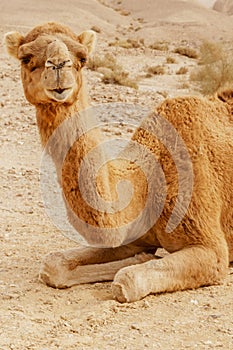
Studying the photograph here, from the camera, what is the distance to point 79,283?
18.8ft

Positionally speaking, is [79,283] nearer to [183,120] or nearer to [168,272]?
[168,272]

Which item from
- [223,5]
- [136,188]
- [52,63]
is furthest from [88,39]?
[223,5]

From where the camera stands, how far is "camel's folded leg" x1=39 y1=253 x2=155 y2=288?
566 cm

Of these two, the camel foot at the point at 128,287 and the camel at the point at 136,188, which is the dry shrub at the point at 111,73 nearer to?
the camel at the point at 136,188

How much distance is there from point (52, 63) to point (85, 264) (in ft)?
5.56

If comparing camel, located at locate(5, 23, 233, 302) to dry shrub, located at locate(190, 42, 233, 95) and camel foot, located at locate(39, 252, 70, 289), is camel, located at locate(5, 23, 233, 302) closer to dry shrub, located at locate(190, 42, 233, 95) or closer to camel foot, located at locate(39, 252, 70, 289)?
camel foot, located at locate(39, 252, 70, 289)

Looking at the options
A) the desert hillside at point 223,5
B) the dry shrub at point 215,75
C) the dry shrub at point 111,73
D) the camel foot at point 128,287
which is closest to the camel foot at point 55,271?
the camel foot at point 128,287

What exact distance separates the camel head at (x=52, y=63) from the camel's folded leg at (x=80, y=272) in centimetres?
133

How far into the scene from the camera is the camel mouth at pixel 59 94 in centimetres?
510

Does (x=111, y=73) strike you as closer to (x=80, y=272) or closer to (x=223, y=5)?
(x=80, y=272)

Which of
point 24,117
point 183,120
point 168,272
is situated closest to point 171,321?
point 168,272

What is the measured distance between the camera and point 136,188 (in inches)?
220

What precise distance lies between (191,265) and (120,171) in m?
0.91

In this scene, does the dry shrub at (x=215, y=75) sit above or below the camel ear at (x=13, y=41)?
below
